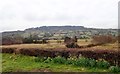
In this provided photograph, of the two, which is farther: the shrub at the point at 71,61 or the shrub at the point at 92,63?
the shrub at the point at 71,61

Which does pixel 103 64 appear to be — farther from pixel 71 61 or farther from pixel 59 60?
pixel 59 60

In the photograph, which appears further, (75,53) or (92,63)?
(75,53)

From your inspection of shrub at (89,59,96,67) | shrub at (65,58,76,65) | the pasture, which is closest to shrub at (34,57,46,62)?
the pasture

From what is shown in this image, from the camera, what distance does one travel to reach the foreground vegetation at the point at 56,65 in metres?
17.6

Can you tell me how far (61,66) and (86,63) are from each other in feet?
4.92

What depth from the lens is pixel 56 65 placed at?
62.5 ft

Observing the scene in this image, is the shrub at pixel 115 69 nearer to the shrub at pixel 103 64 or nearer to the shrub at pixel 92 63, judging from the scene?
the shrub at pixel 103 64

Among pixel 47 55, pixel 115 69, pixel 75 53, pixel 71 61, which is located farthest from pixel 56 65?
pixel 115 69

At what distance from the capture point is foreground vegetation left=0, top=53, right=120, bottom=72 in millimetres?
17641

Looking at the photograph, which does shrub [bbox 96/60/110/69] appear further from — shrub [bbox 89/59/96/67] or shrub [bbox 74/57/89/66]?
shrub [bbox 74/57/89/66]

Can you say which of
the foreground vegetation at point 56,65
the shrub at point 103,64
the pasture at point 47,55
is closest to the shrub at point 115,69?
the foreground vegetation at point 56,65

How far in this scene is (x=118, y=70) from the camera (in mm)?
16641

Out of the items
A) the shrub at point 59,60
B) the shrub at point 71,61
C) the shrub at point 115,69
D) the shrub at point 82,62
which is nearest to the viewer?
the shrub at point 115,69

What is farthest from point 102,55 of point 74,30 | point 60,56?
point 74,30
